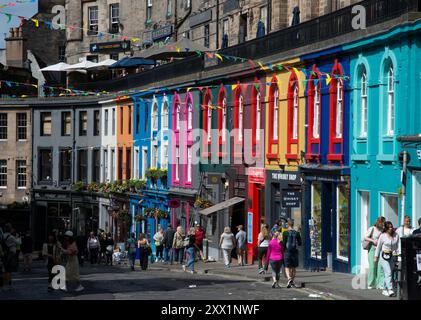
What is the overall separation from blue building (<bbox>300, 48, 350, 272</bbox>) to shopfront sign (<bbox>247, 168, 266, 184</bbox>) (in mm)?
4457

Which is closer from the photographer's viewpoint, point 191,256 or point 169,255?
point 191,256

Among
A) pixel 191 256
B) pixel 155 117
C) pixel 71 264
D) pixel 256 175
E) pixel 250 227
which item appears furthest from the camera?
pixel 155 117

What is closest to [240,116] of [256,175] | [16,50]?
[256,175]

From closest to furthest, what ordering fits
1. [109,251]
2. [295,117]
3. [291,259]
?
1. [291,259]
2. [295,117]
3. [109,251]

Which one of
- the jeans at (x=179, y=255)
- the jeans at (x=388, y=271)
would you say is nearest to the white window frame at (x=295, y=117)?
the jeans at (x=179, y=255)

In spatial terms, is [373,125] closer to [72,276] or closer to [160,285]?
[160,285]

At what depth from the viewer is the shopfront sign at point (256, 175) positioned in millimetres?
44181

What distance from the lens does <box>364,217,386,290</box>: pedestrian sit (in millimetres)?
29016

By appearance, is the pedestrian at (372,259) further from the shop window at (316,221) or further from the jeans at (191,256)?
the jeans at (191,256)

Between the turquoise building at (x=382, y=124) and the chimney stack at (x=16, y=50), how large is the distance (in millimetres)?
51291

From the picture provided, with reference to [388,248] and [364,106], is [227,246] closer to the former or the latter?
[364,106]

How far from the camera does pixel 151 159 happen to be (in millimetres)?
60688

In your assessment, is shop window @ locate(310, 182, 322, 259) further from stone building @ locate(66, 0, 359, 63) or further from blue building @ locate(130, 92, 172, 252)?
blue building @ locate(130, 92, 172, 252)

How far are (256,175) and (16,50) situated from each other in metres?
43.5
